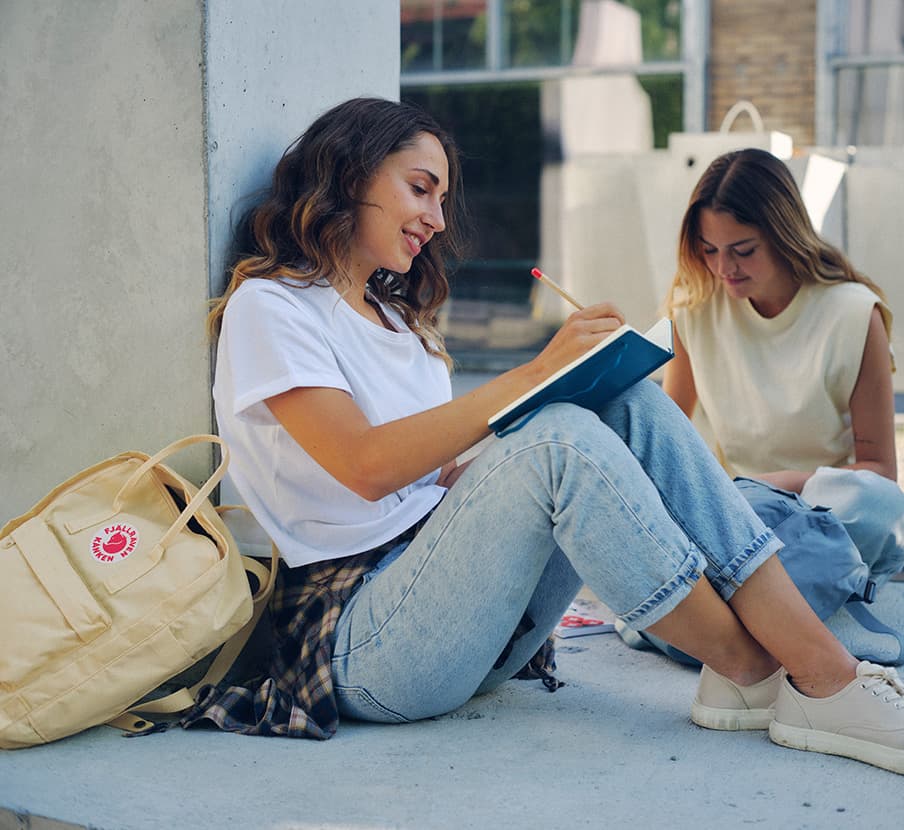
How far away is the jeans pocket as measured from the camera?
211cm

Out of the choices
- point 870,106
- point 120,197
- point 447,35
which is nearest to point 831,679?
point 120,197

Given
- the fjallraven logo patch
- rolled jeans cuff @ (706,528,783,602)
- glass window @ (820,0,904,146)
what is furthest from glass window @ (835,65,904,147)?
the fjallraven logo patch

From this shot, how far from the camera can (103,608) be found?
199 centimetres

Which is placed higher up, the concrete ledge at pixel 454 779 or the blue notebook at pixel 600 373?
the blue notebook at pixel 600 373

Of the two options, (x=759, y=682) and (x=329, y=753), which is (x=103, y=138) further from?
(x=759, y=682)

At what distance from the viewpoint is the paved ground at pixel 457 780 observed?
69.9 inches

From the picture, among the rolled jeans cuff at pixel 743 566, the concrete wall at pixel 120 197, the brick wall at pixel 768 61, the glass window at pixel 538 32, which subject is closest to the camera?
the rolled jeans cuff at pixel 743 566

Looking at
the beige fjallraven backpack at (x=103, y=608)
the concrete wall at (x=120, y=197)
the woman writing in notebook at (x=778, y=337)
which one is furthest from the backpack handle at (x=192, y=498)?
the woman writing in notebook at (x=778, y=337)

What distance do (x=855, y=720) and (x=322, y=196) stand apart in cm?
125

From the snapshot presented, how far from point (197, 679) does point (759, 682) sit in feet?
3.35

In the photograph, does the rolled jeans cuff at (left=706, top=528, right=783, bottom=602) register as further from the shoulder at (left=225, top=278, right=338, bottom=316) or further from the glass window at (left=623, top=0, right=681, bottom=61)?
the glass window at (left=623, top=0, right=681, bottom=61)

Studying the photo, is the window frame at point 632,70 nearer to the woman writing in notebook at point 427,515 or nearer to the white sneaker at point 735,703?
the woman writing in notebook at point 427,515

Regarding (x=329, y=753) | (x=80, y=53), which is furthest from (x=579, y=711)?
(x=80, y=53)

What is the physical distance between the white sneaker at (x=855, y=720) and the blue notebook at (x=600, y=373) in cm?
56
